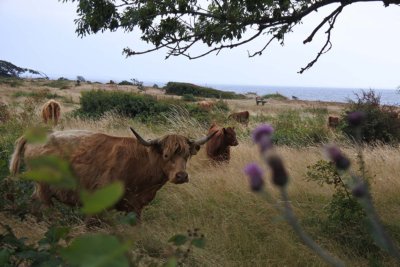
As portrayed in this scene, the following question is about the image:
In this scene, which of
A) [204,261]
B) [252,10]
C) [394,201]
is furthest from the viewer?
[394,201]

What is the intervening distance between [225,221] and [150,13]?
2777 millimetres

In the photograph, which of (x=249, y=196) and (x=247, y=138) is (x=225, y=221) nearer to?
(x=249, y=196)

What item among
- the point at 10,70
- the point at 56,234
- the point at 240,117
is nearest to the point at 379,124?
the point at 240,117

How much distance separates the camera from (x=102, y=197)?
79 cm

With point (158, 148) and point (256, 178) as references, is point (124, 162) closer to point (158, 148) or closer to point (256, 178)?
point (158, 148)

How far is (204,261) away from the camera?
16.7 feet

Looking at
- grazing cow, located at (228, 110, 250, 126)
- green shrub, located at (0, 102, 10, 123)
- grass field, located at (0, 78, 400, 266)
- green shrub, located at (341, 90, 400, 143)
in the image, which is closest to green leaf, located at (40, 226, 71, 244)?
grass field, located at (0, 78, 400, 266)

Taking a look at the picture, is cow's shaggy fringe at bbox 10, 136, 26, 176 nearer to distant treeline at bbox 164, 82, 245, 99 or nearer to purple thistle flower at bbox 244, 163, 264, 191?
purple thistle flower at bbox 244, 163, 264, 191

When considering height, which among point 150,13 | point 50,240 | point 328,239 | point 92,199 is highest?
point 150,13

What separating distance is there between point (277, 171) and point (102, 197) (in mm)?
301

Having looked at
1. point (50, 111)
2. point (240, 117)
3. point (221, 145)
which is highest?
point (221, 145)

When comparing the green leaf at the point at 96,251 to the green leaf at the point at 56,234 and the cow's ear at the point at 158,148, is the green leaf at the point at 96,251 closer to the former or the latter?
the green leaf at the point at 56,234

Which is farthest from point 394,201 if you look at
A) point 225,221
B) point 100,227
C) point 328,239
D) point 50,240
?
point 50,240

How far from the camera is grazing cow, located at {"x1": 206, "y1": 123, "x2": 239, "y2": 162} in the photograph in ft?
34.5
